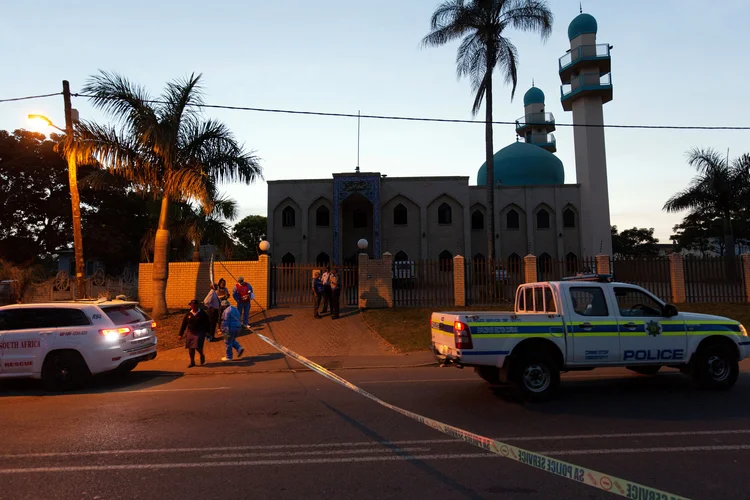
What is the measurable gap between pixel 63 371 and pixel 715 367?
1135cm

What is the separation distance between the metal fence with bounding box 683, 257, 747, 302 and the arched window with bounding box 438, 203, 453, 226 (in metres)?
17.2

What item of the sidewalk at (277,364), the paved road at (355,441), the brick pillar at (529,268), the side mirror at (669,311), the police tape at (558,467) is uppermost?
the brick pillar at (529,268)

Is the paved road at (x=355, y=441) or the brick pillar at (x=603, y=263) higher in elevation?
the brick pillar at (x=603, y=263)

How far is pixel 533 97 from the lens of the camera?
50.1 meters

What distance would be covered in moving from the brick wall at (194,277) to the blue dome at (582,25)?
3120cm

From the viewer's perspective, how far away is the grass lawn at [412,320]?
14203 millimetres

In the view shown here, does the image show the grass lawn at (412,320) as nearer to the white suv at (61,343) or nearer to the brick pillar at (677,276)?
the brick pillar at (677,276)

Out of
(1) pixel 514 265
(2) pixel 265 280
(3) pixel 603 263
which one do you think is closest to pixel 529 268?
(1) pixel 514 265

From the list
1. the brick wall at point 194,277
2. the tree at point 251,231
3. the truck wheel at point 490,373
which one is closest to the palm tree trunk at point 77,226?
the brick wall at point 194,277

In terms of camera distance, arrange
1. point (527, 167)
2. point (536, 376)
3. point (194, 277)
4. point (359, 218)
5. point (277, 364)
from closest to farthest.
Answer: point (536, 376) → point (277, 364) → point (194, 277) → point (359, 218) → point (527, 167)

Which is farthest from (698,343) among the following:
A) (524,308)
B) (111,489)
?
(111,489)

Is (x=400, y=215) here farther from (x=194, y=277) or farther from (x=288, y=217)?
(x=194, y=277)

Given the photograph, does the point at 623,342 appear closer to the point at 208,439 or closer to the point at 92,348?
the point at 208,439

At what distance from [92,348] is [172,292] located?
11162 millimetres
